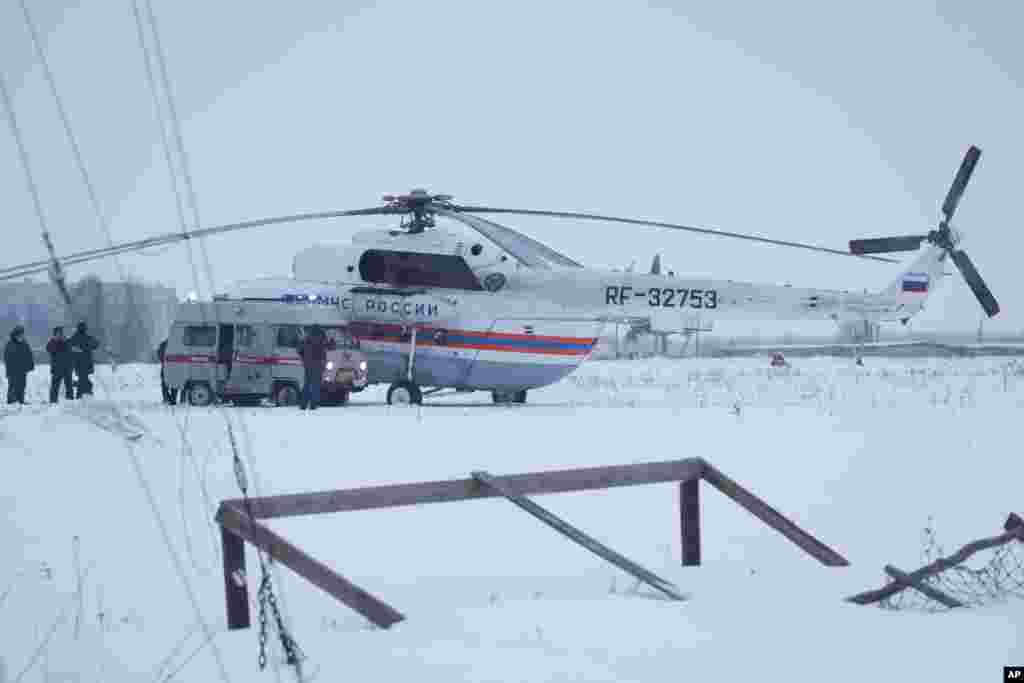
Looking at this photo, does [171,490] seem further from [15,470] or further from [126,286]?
[126,286]

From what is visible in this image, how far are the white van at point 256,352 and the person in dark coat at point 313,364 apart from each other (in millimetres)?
1358

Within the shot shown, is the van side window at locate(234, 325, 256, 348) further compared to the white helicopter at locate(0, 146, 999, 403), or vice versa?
the van side window at locate(234, 325, 256, 348)

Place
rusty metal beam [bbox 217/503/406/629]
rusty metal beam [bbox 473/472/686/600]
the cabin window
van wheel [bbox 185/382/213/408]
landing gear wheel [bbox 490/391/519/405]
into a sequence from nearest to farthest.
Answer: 1. rusty metal beam [bbox 217/503/406/629]
2. rusty metal beam [bbox 473/472/686/600]
3. the cabin window
4. van wheel [bbox 185/382/213/408]
5. landing gear wheel [bbox 490/391/519/405]

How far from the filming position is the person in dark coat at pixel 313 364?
65.8 ft

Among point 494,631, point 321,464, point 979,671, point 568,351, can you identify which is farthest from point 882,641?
point 568,351

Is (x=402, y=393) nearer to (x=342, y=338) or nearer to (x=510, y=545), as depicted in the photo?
(x=342, y=338)

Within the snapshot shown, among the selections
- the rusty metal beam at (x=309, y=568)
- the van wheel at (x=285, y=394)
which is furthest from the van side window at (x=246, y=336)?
the rusty metal beam at (x=309, y=568)

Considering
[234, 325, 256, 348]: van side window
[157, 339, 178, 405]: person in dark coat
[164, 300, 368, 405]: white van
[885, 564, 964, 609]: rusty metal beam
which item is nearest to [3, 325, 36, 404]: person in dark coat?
[157, 339, 178, 405]: person in dark coat

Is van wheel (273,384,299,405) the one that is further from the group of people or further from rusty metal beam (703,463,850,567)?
rusty metal beam (703,463,850,567)

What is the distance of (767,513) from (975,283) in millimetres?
11513

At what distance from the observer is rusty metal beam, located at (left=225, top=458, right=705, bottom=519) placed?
6137mm

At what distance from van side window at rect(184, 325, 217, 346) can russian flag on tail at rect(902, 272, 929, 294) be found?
13.9m

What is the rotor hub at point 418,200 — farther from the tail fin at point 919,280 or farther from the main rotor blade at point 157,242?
the tail fin at point 919,280

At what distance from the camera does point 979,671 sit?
525 cm
